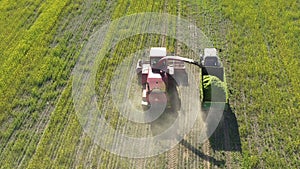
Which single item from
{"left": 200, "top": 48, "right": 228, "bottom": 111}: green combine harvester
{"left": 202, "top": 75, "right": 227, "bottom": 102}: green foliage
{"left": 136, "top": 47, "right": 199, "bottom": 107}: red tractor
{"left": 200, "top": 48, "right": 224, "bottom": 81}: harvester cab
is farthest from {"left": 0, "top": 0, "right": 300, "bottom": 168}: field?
{"left": 202, "top": 75, "right": 227, "bottom": 102}: green foliage

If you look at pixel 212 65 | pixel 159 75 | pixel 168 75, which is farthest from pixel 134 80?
pixel 212 65

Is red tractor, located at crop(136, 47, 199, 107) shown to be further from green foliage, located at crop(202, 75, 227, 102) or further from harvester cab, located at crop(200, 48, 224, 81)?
green foliage, located at crop(202, 75, 227, 102)

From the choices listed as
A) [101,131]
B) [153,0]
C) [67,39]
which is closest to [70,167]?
[101,131]

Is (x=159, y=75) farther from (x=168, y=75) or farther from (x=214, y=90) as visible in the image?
(x=214, y=90)

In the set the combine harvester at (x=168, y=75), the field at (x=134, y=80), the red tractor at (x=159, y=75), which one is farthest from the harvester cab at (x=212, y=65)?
the field at (x=134, y=80)

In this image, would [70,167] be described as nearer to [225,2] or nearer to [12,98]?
[12,98]

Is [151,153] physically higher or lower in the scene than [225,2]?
lower

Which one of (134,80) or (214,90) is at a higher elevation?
(214,90)
